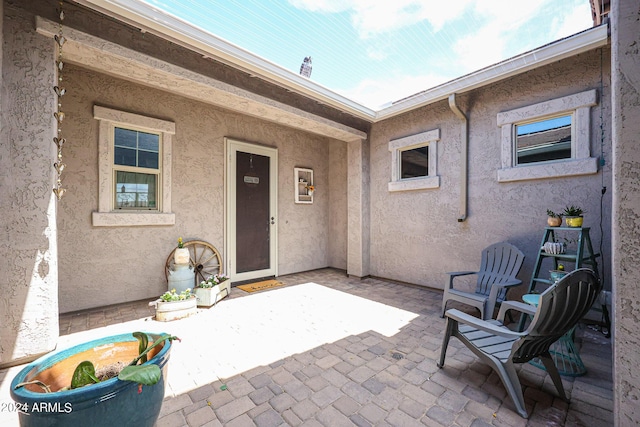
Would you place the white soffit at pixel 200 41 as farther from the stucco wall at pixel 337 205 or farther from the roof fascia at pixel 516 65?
the stucco wall at pixel 337 205

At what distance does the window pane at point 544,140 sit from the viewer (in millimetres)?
3264

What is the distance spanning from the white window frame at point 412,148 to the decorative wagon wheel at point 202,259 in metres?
3.33

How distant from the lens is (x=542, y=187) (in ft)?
11.1

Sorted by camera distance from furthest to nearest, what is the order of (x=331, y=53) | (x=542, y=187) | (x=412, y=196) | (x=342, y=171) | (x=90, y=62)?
(x=342, y=171), (x=412, y=196), (x=331, y=53), (x=542, y=187), (x=90, y=62)

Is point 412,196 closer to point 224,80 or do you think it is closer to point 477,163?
point 477,163

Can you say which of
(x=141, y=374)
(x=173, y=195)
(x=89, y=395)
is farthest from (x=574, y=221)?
(x=173, y=195)

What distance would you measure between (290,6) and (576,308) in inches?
143

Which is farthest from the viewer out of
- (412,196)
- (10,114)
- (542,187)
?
(412,196)

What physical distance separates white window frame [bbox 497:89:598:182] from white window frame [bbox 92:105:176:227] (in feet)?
15.6

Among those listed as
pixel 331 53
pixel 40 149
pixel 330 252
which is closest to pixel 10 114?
pixel 40 149

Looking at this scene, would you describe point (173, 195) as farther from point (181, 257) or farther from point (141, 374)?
point (141, 374)

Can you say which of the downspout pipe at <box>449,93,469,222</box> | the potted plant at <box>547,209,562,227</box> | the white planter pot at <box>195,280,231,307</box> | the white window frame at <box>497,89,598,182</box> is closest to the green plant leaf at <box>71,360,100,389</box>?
the white planter pot at <box>195,280,231,307</box>

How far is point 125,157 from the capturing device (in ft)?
12.4

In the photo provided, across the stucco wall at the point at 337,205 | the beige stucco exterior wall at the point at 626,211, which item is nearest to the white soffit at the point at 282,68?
the stucco wall at the point at 337,205
